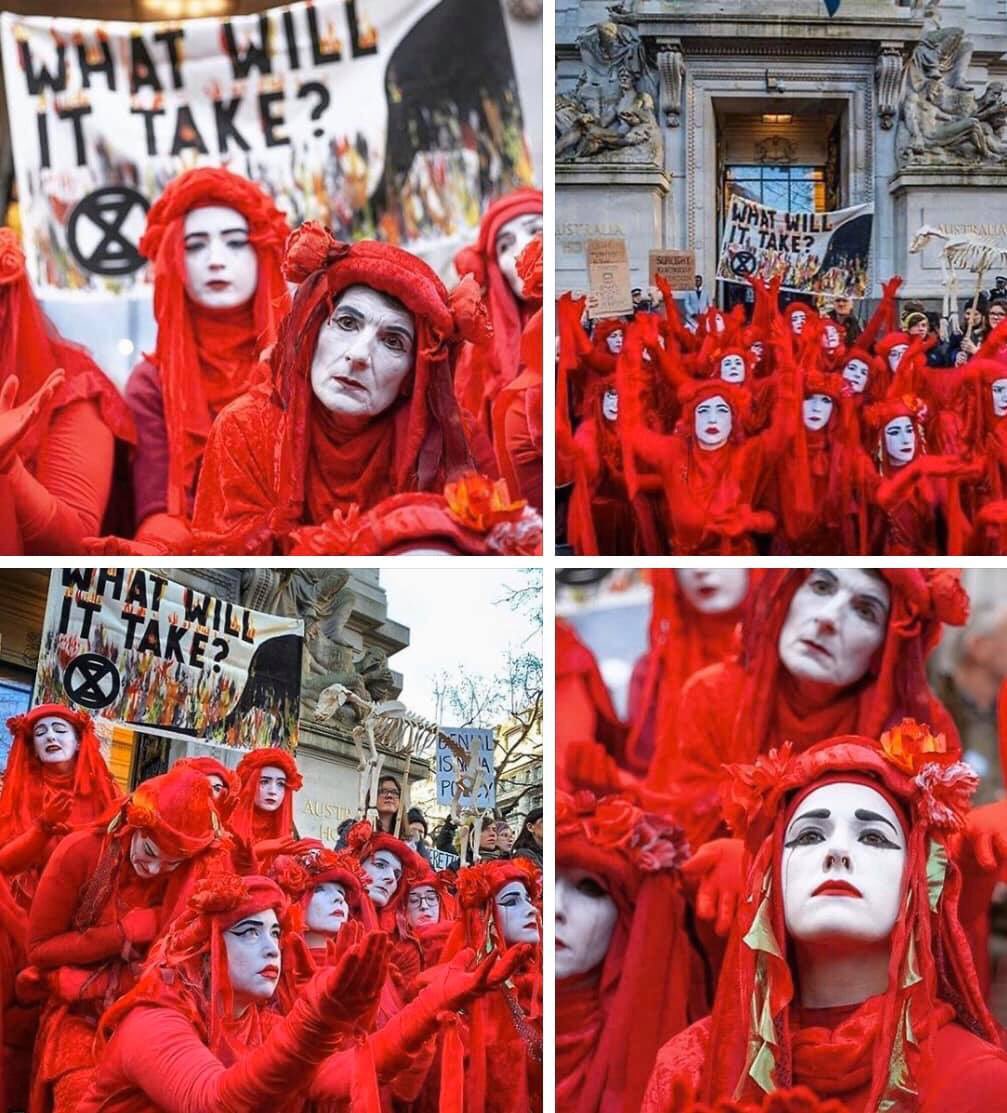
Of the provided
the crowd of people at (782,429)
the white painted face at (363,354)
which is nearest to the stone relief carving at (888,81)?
the crowd of people at (782,429)

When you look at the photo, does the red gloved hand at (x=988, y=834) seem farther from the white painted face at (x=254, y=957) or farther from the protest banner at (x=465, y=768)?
the white painted face at (x=254, y=957)

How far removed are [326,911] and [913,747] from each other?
96 cm

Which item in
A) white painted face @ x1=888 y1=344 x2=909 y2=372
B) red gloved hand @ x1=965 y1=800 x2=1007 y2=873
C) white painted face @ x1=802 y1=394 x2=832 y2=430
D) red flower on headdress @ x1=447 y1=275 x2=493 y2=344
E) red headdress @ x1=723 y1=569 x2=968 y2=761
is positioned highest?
red flower on headdress @ x1=447 y1=275 x2=493 y2=344

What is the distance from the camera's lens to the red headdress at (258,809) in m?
2.92

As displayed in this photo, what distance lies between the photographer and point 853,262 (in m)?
2.91

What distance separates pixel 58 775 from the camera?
9.64 ft

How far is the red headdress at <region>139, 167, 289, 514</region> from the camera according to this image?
2941 mm

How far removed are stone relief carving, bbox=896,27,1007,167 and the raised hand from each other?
4.62ft

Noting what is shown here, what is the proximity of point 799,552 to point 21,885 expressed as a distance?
135 cm

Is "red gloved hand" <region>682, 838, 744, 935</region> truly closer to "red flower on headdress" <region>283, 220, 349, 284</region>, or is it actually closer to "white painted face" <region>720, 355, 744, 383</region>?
"white painted face" <region>720, 355, 744, 383</region>

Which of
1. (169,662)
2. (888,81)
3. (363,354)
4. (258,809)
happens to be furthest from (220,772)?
(888,81)

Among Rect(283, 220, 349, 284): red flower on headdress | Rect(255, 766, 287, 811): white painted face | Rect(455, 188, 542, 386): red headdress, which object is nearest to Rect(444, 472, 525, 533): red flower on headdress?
Rect(455, 188, 542, 386): red headdress

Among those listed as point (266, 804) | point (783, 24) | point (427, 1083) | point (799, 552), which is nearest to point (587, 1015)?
point (427, 1083)

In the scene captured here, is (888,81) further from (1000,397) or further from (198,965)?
(198,965)
